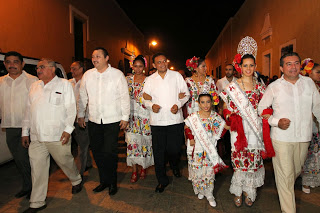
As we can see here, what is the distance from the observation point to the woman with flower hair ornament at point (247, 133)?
354cm

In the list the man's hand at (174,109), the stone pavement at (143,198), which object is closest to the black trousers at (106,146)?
the stone pavement at (143,198)

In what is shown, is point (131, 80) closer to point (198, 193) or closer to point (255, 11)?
point (198, 193)

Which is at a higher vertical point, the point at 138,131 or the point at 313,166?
the point at 138,131

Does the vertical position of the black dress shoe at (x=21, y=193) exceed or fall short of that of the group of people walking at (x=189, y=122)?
it falls short

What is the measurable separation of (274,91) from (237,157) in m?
1.04

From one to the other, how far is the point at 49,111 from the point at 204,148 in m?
2.20

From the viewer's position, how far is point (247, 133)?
11.7 ft

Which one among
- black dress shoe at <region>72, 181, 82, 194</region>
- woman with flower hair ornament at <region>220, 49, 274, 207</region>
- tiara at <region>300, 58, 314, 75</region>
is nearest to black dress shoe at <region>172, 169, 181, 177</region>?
woman with flower hair ornament at <region>220, 49, 274, 207</region>

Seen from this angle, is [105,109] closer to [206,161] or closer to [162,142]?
[162,142]

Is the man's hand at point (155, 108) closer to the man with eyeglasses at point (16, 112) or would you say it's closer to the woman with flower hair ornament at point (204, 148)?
the woman with flower hair ornament at point (204, 148)

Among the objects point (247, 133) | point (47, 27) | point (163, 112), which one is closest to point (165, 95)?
point (163, 112)

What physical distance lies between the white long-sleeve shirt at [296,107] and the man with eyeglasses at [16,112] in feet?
11.8

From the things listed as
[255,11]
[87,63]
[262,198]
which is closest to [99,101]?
[262,198]

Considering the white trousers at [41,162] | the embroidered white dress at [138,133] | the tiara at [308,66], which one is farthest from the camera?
the embroidered white dress at [138,133]
